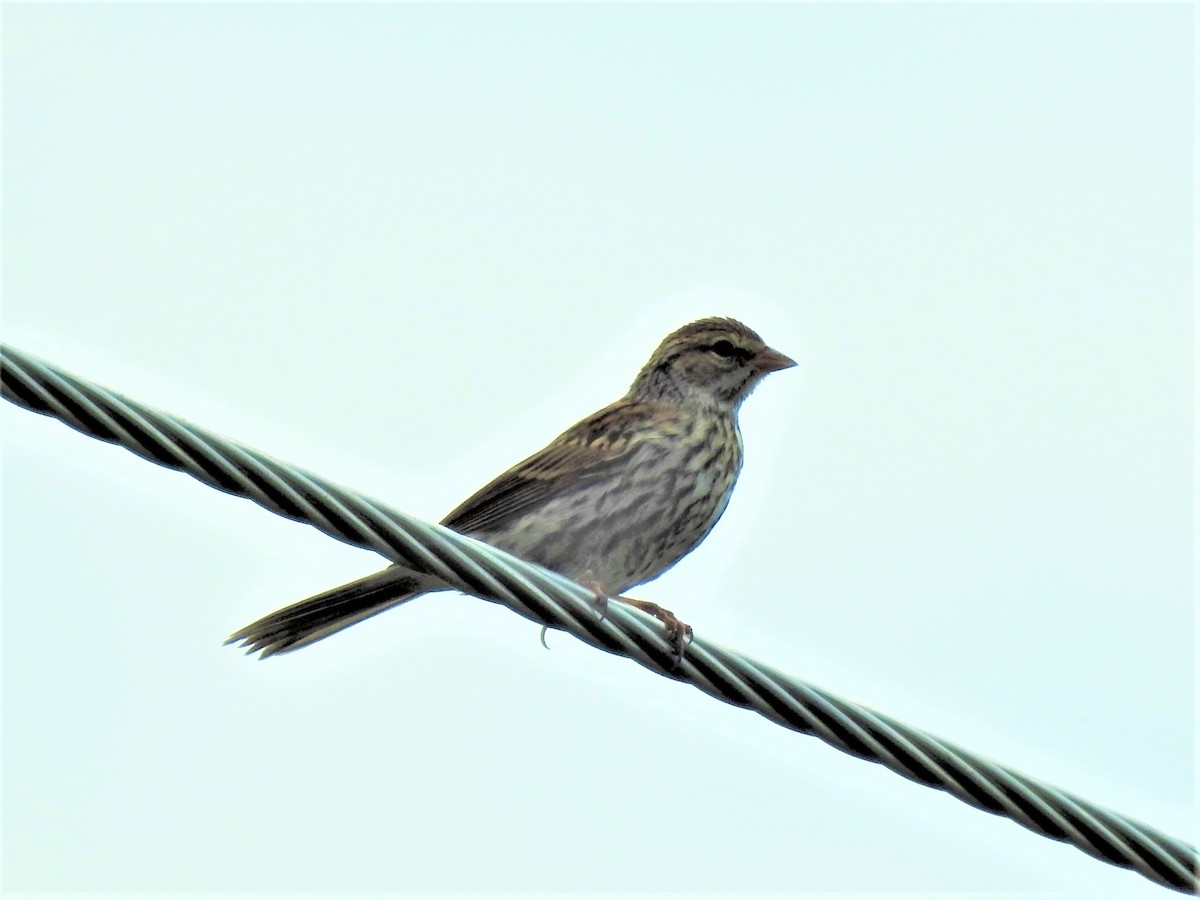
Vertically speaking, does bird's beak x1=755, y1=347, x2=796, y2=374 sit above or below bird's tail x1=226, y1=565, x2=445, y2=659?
above

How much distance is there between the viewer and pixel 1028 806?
437 centimetres

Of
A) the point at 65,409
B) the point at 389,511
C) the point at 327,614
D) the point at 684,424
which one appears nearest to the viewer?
the point at 65,409

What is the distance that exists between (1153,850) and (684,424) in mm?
3723

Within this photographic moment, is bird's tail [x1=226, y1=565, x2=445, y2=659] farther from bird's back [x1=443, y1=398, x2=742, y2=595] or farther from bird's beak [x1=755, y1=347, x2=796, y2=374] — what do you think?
bird's beak [x1=755, y1=347, x2=796, y2=374]

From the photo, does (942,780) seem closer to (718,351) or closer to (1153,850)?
(1153,850)

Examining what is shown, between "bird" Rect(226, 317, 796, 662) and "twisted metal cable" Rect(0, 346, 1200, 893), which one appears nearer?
"twisted metal cable" Rect(0, 346, 1200, 893)

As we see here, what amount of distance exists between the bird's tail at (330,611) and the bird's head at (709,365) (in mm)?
1792

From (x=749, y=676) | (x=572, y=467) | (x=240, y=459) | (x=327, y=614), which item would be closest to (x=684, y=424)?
(x=572, y=467)

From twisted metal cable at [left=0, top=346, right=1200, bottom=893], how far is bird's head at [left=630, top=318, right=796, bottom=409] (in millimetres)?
3679

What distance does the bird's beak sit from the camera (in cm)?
861

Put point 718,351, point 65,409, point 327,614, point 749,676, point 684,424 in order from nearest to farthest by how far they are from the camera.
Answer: point 65,409 → point 749,676 → point 327,614 → point 684,424 → point 718,351

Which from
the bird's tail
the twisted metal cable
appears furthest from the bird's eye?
the twisted metal cable

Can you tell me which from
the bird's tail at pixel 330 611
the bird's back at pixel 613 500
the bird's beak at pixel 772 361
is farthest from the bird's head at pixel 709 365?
the bird's tail at pixel 330 611

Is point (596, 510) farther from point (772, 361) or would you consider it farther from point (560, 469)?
point (772, 361)
